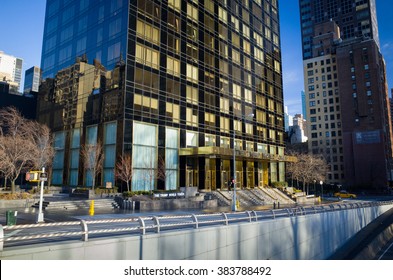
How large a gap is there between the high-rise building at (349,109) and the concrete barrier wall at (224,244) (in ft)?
270

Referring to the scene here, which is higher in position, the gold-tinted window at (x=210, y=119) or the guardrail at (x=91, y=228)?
the gold-tinted window at (x=210, y=119)

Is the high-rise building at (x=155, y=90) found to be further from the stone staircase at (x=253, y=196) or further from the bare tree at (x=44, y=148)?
the stone staircase at (x=253, y=196)

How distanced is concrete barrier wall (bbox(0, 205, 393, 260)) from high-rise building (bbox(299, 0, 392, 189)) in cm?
8235

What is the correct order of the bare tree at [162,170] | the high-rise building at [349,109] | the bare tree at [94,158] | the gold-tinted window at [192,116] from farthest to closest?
the high-rise building at [349,109]
the gold-tinted window at [192,116]
the bare tree at [162,170]
the bare tree at [94,158]

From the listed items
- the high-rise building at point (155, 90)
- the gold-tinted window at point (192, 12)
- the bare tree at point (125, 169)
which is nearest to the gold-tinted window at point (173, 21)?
the high-rise building at point (155, 90)

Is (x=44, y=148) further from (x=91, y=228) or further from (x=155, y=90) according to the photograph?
(x=91, y=228)

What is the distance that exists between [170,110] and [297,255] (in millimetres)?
27910

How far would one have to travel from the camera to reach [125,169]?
1371 inches

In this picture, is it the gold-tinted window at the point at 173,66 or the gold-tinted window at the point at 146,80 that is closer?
the gold-tinted window at the point at 146,80

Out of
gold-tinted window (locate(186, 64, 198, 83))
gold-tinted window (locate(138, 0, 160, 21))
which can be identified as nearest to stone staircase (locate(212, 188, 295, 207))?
gold-tinted window (locate(186, 64, 198, 83))

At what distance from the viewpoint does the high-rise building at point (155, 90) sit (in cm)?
3750

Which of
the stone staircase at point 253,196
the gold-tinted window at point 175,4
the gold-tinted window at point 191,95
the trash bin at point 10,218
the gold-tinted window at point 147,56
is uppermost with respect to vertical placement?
the gold-tinted window at point 175,4

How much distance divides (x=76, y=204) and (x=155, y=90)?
18.3 m

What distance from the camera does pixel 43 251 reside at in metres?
8.17
